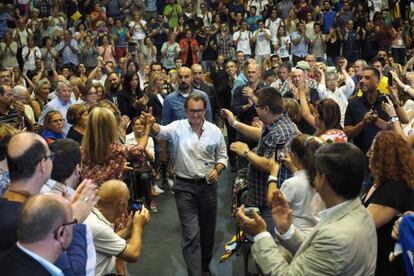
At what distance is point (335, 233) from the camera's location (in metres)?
2.82

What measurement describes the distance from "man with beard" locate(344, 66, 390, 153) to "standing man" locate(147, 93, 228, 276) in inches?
66.2

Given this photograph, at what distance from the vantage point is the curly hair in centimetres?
368

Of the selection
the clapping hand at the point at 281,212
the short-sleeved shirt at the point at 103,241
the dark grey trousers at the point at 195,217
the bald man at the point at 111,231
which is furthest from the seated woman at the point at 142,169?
the clapping hand at the point at 281,212

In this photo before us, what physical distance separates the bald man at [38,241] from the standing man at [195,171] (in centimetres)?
283

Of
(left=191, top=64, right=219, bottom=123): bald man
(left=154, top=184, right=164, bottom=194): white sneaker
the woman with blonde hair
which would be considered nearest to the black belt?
the woman with blonde hair

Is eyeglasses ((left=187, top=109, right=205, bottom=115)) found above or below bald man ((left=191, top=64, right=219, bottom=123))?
above

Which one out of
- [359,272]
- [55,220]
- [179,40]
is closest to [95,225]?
[55,220]

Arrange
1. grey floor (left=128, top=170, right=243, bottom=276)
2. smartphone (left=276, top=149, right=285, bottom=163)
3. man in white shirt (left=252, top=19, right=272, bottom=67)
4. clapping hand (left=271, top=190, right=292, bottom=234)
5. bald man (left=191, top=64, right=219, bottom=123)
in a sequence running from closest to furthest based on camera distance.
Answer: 1. clapping hand (left=271, top=190, right=292, bottom=234)
2. smartphone (left=276, top=149, right=285, bottom=163)
3. grey floor (left=128, top=170, right=243, bottom=276)
4. bald man (left=191, top=64, right=219, bottom=123)
5. man in white shirt (left=252, top=19, right=272, bottom=67)

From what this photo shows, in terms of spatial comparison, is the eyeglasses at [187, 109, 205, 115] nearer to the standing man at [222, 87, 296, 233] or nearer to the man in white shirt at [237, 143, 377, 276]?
the standing man at [222, 87, 296, 233]

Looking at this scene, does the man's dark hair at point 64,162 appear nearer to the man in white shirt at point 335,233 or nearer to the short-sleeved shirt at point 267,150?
the man in white shirt at point 335,233

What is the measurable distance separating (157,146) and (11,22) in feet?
31.6

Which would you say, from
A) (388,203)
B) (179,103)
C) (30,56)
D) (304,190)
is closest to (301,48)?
(30,56)

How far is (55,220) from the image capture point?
2.62m

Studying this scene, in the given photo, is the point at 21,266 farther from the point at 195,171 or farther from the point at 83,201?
the point at 195,171
